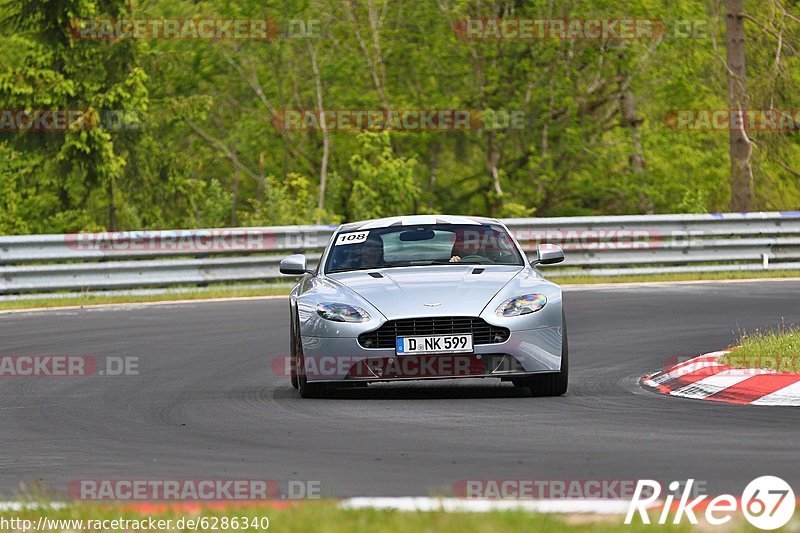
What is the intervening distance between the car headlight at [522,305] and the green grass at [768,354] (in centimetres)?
160

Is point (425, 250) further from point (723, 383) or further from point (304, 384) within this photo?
point (723, 383)

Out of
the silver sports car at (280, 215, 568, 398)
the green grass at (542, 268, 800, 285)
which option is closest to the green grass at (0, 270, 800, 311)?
the green grass at (542, 268, 800, 285)

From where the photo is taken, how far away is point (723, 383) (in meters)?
11.4

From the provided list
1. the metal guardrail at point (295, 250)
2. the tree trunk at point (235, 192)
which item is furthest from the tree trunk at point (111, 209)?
the metal guardrail at point (295, 250)

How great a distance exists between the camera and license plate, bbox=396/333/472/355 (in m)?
11.2

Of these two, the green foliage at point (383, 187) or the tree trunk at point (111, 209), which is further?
the tree trunk at point (111, 209)

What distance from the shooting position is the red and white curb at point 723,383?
35.1ft

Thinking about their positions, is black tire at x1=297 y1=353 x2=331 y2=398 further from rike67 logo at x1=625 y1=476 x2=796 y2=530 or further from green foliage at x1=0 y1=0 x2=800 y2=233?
green foliage at x1=0 y1=0 x2=800 y2=233

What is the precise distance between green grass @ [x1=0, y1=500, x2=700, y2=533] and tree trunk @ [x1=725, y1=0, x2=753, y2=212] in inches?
962

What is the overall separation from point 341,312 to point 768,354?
330 centimetres

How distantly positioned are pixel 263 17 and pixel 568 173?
816cm

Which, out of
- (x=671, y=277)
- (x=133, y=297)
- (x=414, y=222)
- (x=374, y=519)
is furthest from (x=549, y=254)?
(x=671, y=277)

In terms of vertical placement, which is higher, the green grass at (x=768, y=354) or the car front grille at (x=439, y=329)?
the car front grille at (x=439, y=329)

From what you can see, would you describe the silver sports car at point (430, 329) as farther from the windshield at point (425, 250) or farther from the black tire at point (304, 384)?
the windshield at point (425, 250)
